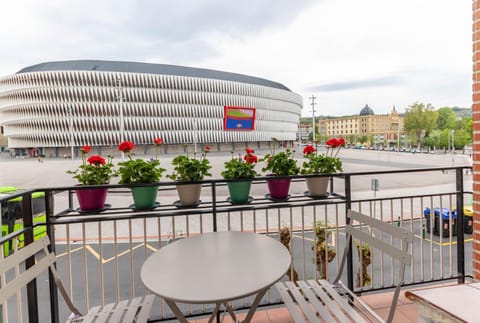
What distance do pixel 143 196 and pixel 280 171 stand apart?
3.54ft

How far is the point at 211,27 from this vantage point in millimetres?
6961

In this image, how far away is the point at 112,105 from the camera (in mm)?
49156

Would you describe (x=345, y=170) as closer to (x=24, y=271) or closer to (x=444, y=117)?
(x=24, y=271)

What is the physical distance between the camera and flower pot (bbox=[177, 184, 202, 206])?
7.07 feet

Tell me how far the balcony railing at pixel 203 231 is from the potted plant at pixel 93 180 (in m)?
0.07

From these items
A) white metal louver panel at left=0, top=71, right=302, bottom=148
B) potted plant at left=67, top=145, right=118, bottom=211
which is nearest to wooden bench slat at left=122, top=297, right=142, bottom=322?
potted plant at left=67, top=145, right=118, bottom=211

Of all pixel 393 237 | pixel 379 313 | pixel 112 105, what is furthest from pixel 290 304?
pixel 112 105

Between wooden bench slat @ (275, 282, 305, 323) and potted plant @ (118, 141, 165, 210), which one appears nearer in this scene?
wooden bench slat @ (275, 282, 305, 323)

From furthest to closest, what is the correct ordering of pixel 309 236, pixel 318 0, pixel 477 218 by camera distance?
pixel 309 236 < pixel 318 0 < pixel 477 218

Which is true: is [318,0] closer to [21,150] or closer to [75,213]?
[75,213]

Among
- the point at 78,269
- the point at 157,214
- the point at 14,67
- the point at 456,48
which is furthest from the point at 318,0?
the point at 14,67

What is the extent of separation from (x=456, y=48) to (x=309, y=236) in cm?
748

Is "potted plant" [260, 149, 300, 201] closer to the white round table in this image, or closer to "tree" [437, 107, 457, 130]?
the white round table

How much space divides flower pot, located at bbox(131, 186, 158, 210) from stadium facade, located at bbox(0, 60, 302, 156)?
40914 millimetres
